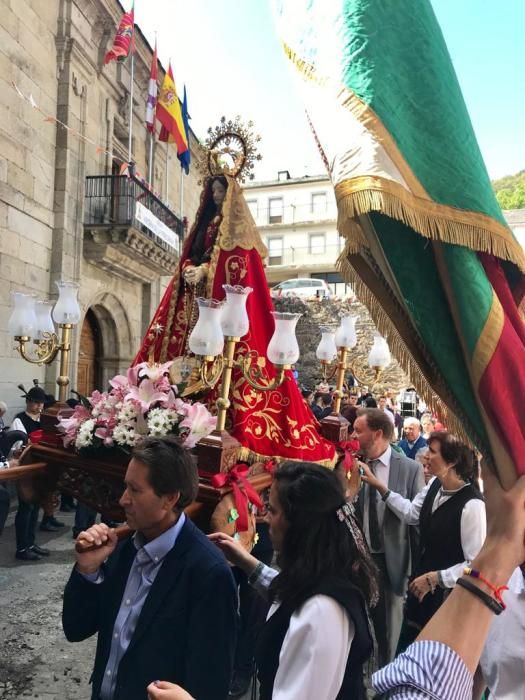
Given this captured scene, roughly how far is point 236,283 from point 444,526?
215cm

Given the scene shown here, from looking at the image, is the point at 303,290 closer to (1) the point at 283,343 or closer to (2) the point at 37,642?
(1) the point at 283,343

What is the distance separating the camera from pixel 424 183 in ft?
3.09

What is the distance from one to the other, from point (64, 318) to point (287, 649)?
3.01 metres

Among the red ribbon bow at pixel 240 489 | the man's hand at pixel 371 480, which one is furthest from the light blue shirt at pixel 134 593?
the man's hand at pixel 371 480

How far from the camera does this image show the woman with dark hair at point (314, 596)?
1.35 metres

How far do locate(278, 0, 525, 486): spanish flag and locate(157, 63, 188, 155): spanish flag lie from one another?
12.9 meters

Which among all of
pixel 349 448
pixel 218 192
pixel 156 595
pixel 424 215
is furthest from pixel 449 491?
pixel 218 192

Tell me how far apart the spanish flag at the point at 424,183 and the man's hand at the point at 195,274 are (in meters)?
2.82

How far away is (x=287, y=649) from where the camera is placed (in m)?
1.38

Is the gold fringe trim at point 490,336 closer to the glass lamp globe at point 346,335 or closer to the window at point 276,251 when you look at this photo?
the glass lamp globe at point 346,335

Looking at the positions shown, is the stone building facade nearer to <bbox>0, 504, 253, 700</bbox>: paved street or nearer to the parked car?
<bbox>0, 504, 253, 700</bbox>: paved street

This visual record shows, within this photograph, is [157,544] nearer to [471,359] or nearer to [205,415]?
[205,415]

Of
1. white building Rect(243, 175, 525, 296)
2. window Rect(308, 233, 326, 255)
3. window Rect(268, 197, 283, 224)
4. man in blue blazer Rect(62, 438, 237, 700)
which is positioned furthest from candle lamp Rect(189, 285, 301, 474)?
window Rect(268, 197, 283, 224)

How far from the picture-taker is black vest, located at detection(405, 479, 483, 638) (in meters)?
2.77
